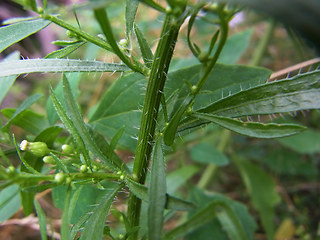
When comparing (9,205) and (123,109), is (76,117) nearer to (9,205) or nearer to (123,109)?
(123,109)

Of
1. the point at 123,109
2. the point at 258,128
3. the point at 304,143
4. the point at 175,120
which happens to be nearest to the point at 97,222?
the point at 175,120

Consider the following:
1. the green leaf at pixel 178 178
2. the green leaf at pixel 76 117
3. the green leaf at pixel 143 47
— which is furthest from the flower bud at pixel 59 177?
the green leaf at pixel 178 178

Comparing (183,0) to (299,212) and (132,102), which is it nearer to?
(132,102)

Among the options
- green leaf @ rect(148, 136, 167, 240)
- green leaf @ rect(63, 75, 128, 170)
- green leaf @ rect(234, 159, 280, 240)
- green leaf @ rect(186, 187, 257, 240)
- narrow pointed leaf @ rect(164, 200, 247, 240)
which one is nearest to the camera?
green leaf @ rect(148, 136, 167, 240)

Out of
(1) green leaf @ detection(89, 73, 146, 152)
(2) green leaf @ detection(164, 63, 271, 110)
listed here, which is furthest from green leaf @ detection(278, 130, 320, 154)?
(1) green leaf @ detection(89, 73, 146, 152)

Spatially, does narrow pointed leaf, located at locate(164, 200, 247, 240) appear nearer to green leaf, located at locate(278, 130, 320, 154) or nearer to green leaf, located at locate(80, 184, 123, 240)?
green leaf, located at locate(80, 184, 123, 240)
